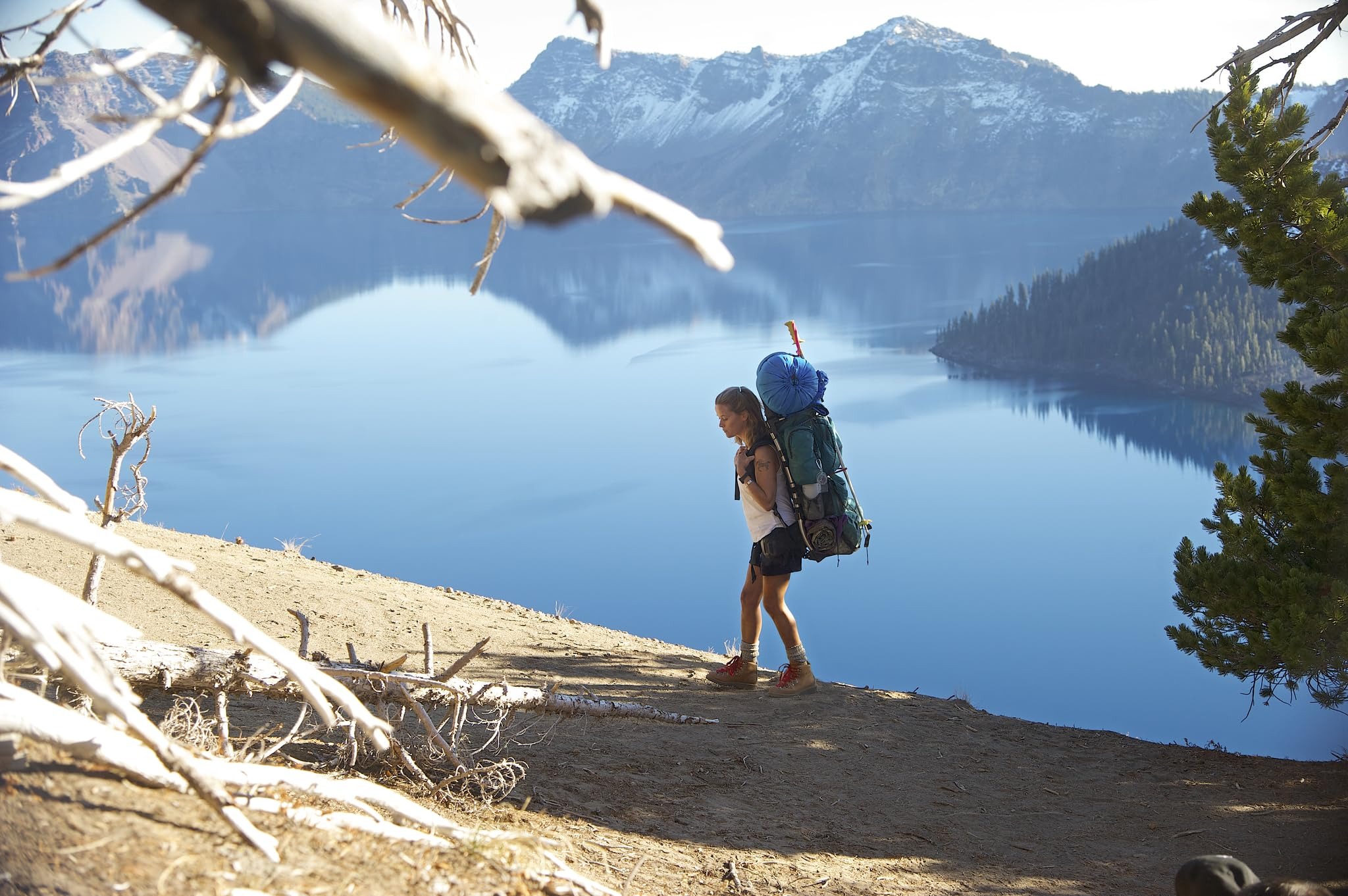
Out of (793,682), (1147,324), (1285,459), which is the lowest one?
(793,682)

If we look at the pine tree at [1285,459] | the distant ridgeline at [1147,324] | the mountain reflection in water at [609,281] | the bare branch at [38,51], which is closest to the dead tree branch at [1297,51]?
the pine tree at [1285,459]

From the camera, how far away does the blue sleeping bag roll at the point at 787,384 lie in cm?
509

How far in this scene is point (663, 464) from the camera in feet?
139

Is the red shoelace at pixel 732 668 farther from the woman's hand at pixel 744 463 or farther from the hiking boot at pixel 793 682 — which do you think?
the woman's hand at pixel 744 463

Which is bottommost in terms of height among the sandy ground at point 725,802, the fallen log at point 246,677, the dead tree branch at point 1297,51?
the sandy ground at point 725,802

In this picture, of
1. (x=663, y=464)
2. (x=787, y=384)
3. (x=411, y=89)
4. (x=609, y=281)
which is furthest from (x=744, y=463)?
(x=609, y=281)

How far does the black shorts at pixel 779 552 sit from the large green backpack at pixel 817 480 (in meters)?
0.10

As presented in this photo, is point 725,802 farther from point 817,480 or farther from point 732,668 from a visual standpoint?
point 732,668

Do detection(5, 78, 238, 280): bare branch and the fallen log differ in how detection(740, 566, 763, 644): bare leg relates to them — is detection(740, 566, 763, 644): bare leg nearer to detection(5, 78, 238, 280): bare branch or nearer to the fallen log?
the fallen log

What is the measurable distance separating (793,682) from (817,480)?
129 centimetres

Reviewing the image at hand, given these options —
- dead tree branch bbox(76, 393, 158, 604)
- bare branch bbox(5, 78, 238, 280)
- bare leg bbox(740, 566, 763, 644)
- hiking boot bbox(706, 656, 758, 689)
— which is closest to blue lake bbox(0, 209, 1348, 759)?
hiking boot bbox(706, 656, 758, 689)

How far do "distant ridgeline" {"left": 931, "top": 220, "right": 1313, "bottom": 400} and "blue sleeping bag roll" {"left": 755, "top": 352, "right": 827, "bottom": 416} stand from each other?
65.0 m

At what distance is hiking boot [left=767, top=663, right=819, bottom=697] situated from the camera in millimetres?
5727

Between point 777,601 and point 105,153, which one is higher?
point 105,153
